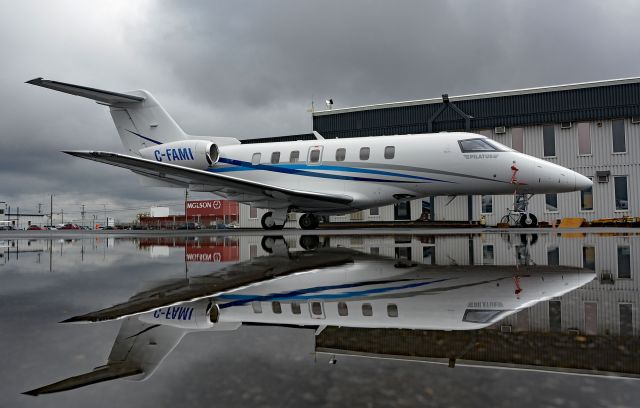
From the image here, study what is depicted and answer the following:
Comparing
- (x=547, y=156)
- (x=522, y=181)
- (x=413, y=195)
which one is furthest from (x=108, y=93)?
(x=547, y=156)

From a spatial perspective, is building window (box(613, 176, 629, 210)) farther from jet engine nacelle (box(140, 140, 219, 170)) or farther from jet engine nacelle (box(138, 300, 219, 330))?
jet engine nacelle (box(138, 300, 219, 330))

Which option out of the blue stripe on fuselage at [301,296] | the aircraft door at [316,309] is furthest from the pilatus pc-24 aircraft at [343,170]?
the aircraft door at [316,309]

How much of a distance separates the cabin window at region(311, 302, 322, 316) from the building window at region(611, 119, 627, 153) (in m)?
25.7

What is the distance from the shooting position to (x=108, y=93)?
49.4ft

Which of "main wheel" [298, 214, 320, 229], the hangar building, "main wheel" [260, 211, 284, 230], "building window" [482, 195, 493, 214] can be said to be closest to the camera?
"main wheel" [260, 211, 284, 230]

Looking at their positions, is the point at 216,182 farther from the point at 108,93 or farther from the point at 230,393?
the point at 230,393

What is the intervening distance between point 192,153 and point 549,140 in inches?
778

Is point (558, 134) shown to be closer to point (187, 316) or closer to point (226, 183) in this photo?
point (226, 183)

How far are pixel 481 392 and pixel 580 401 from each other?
274 mm

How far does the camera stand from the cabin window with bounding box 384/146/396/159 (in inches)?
491

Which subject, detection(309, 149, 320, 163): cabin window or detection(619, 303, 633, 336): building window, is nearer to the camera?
detection(619, 303, 633, 336): building window

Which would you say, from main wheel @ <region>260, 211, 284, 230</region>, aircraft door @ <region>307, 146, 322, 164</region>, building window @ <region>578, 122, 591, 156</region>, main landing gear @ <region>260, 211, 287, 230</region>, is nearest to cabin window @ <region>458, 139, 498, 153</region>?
aircraft door @ <region>307, 146, 322, 164</region>

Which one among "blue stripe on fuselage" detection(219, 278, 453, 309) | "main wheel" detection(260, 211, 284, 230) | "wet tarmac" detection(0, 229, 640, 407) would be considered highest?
"main wheel" detection(260, 211, 284, 230)

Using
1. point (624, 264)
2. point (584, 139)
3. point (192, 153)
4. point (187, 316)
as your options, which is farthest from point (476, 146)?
point (584, 139)
